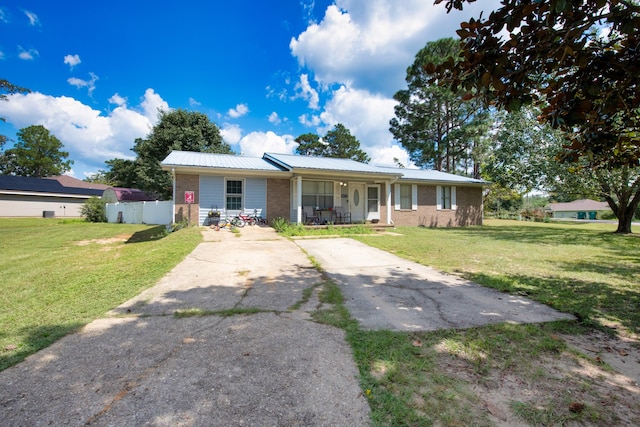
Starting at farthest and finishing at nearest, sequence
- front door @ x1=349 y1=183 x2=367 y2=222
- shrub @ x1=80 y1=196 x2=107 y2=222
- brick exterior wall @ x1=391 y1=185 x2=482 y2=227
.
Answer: shrub @ x1=80 y1=196 x2=107 y2=222 → brick exterior wall @ x1=391 y1=185 x2=482 y2=227 → front door @ x1=349 y1=183 x2=367 y2=222

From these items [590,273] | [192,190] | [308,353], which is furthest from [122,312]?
[192,190]

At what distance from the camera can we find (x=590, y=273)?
5.67 metres

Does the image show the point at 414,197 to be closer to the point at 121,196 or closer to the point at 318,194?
the point at 318,194

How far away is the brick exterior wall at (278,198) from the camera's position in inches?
531

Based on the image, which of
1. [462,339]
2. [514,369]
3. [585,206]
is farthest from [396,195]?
[585,206]

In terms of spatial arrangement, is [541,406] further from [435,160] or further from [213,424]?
[435,160]

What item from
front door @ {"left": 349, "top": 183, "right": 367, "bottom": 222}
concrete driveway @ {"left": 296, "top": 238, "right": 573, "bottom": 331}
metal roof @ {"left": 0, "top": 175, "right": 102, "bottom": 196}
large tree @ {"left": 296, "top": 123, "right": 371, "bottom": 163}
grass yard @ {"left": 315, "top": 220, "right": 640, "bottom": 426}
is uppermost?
large tree @ {"left": 296, "top": 123, "right": 371, "bottom": 163}

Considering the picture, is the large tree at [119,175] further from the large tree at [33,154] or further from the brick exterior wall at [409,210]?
the brick exterior wall at [409,210]

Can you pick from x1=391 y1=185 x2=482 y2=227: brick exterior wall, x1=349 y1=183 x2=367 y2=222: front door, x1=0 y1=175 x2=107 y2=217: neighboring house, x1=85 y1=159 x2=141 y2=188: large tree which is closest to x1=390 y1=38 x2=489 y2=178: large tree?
x1=391 y1=185 x2=482 y2=227: brick exterior wall

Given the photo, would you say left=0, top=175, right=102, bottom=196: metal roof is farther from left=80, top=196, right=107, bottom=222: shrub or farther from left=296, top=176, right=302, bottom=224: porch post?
left=296, top=176, right=302, bottom=224: porch post

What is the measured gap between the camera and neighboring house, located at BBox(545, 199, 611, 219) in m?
49.1

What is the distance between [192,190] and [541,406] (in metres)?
12.7

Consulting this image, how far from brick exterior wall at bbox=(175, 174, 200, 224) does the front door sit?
7.67 metres

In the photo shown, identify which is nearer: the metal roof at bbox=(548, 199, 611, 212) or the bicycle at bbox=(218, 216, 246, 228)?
the bicycle at bbox=(218, 216, 246, 228)
